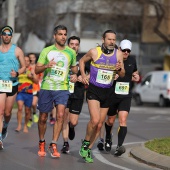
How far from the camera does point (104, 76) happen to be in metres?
11.2

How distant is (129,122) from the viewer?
21.9 meters

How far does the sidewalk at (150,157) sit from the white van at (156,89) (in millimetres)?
18547

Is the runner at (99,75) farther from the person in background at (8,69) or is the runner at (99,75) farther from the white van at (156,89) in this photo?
the white van at (156,89)

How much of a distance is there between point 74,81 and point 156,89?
21.0 m

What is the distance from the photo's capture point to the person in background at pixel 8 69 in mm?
12219

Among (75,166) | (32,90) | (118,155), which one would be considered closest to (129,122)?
(32,90)

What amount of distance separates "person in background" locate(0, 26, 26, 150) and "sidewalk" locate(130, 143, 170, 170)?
7.83 feet

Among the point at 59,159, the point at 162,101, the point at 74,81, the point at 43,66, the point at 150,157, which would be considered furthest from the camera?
the point at 162,101

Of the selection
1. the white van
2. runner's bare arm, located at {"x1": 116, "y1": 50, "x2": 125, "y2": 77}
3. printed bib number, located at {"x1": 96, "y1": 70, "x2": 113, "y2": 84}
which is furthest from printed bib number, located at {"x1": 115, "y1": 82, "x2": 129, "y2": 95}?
→ the white van

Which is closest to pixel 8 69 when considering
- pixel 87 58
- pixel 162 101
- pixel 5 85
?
pixel 5 85

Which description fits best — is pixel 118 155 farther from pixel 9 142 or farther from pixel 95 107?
pixel 9 142

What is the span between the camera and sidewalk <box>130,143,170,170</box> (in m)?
11.0

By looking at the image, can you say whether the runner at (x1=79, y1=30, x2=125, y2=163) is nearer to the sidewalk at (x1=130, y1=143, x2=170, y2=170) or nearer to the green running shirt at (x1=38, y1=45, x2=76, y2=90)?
the green running shirt at (x1=38, y1=45, x2=76, y2=90)

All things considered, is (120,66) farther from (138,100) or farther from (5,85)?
(138,100)
